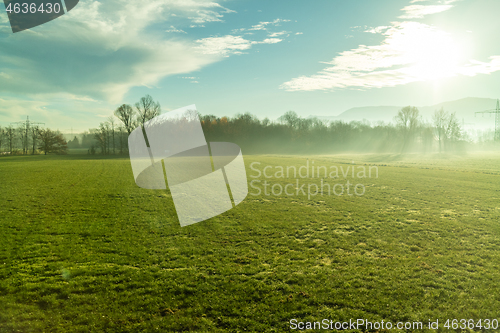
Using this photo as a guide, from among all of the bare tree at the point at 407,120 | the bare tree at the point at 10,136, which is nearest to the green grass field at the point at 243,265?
the bare tree at the point at 407,120

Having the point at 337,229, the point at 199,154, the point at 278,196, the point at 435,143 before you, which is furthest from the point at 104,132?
the point at 435,143

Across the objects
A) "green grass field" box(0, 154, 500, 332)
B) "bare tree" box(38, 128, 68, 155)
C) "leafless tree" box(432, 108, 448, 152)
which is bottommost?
"green grass field" box(0, 154, 500, 332)

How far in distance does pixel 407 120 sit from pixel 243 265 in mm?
111412

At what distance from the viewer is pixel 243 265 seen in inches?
381

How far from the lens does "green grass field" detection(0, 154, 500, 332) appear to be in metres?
6.77

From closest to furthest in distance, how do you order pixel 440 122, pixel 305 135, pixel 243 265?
pixel 243 265
pixel 440 122
pixel 305 135

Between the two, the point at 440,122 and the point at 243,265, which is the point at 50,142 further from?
the point at 440,122

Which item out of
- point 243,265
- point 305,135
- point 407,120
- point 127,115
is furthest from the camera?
point 305,135

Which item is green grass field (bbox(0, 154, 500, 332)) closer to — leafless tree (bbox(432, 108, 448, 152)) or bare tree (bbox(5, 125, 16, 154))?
leafless tree (bbox(432, 108, 448, 152))

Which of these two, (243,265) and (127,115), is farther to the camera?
(127,115)

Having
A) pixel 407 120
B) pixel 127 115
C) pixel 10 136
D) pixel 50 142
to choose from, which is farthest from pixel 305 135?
pixel 10 136

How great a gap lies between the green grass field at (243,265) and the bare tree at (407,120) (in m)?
93.8

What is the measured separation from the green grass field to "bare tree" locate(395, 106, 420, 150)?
9380 cm

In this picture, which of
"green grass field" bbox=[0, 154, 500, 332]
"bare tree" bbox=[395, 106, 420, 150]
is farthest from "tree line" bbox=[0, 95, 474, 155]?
"green grass field" bbox=[0, 154, 500, 332]
